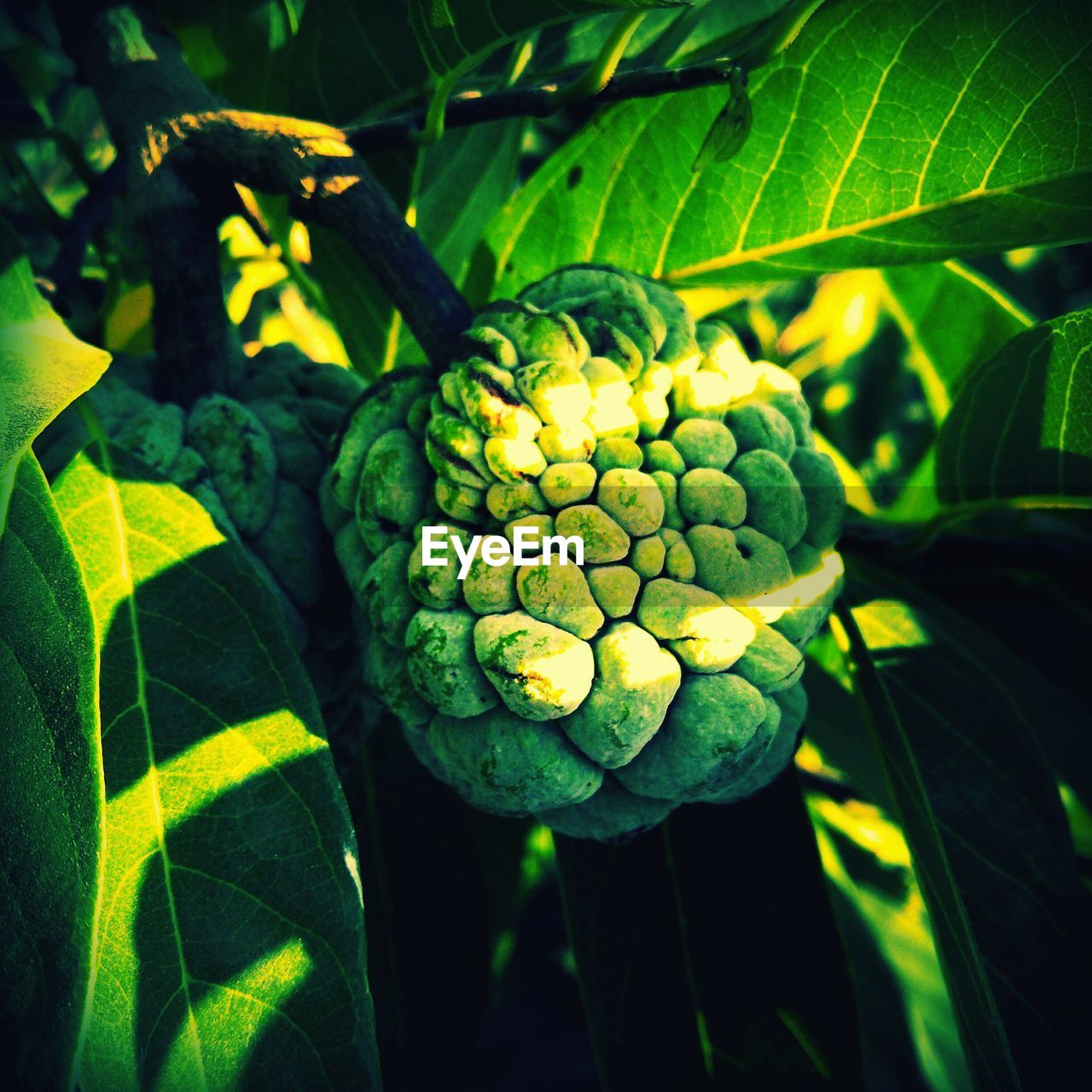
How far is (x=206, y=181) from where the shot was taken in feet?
2.92

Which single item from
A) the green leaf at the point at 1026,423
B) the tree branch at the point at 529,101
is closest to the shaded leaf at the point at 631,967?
the green leaf at the point at 1026,423

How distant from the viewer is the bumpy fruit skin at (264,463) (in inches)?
33.5

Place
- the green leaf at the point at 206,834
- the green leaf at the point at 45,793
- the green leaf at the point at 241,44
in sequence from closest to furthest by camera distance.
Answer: the green leaf at the point at 45,793
the green leaf at the point at 206,834
the green leaf at the point at 241,44

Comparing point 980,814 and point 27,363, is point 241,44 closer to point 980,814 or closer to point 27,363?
point 27,363

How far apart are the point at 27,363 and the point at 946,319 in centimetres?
115

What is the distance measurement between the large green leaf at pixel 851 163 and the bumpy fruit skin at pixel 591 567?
0.21 m

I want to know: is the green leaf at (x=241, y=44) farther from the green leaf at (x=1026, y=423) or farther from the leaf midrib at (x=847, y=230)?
the green leaf at (x=1026, y=423)

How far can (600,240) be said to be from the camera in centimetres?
100

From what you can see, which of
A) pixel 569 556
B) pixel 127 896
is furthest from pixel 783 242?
pixel 127 896

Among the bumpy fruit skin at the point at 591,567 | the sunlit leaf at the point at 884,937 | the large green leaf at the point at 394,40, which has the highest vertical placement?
the large green leaf at the point at 394,40

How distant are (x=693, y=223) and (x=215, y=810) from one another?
2.42 ft

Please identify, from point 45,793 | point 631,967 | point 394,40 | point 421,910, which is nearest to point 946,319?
point 394,40

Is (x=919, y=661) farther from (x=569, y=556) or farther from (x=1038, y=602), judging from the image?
(x=569, y=556)

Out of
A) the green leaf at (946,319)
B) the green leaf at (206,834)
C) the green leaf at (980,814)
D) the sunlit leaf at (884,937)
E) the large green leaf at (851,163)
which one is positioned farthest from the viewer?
the sunlit leaf at (884,937)
